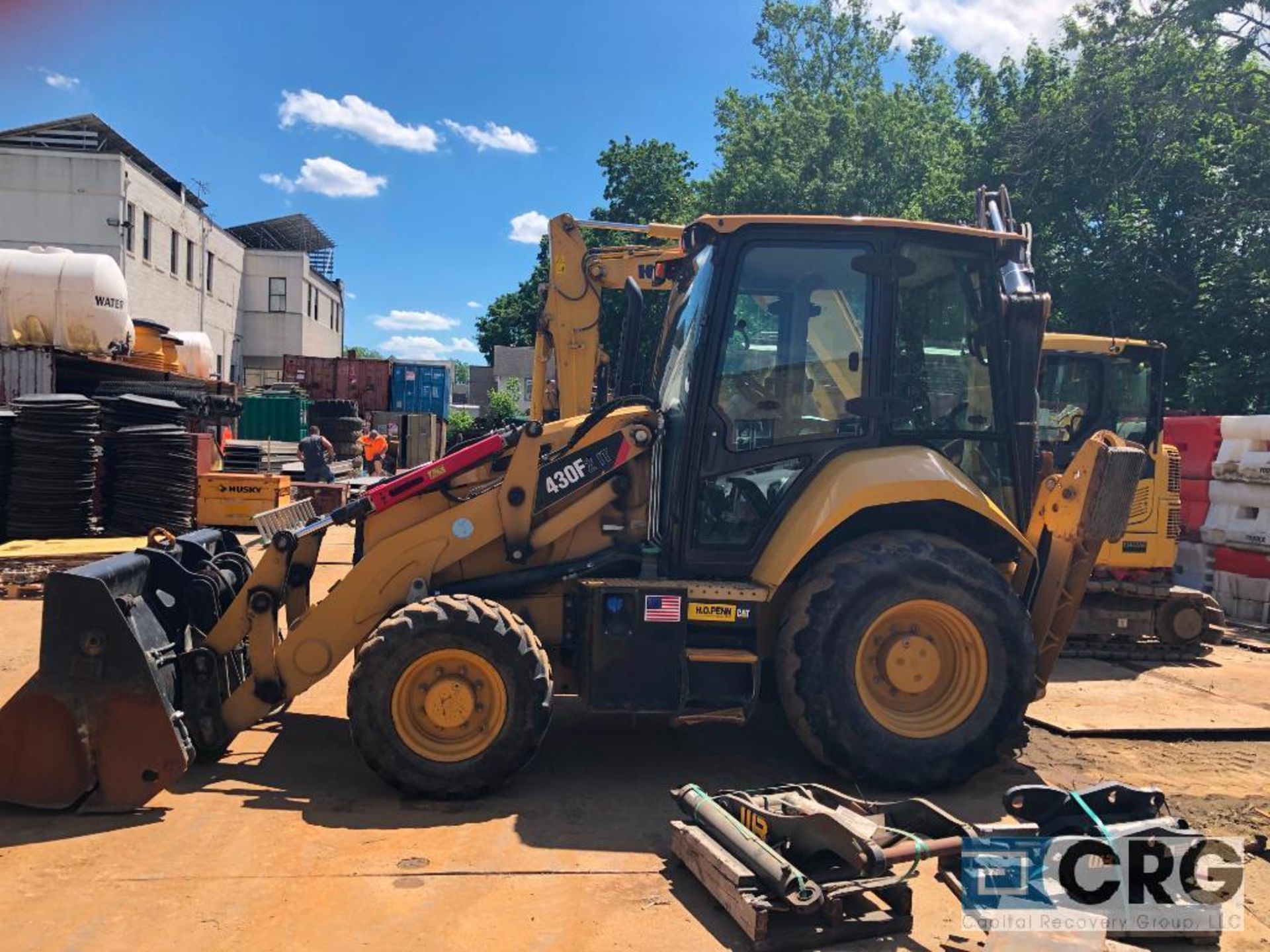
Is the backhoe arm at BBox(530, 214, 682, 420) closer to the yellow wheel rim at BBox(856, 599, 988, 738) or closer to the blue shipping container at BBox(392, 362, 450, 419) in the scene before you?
the yellow wheel rim at BBox(856, 599, 988, 738)

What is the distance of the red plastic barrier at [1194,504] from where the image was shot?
11406 millimetres

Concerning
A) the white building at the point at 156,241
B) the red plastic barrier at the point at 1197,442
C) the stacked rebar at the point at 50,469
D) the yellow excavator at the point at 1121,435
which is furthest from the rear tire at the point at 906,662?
the white building at the point at 156,241

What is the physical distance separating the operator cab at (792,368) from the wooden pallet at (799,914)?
1.84m

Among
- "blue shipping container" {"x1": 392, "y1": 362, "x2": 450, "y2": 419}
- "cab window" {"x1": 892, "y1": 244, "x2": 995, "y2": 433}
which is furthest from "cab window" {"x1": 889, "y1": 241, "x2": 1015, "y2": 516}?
"blue shipping container" {"x1": 392, "y1": 362, "x2": 450, "y2": 419}

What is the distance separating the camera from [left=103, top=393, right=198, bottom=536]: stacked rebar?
1227cm

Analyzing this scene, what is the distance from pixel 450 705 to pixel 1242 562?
10.2m

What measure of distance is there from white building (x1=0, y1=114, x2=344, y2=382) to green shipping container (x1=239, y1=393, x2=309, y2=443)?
15.3 ft

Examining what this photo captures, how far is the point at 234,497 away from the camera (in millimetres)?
15000

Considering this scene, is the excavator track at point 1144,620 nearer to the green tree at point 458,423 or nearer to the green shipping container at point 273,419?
the green shipping container at point 273,419

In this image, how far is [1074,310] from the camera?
59.2 ft

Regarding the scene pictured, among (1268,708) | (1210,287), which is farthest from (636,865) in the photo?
(1210,287)

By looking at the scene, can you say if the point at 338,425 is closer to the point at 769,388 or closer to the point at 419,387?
the point at 419,387

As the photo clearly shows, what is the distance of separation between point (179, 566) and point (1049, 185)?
19287 mm

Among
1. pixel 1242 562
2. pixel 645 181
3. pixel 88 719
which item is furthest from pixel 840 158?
pixel 88 719
